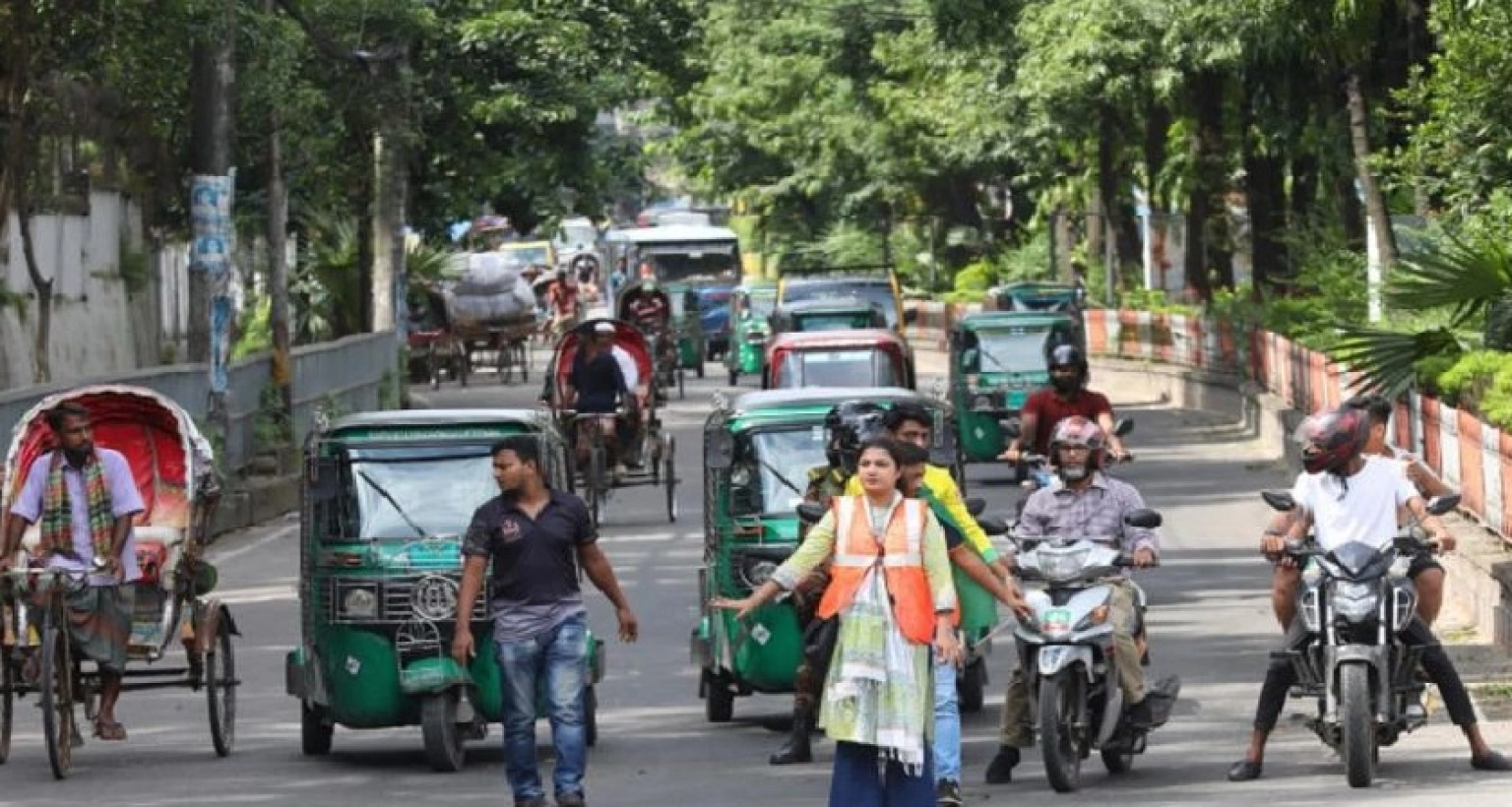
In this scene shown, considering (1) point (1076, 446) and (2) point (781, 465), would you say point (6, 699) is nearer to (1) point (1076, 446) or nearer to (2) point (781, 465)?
(2) point (781, 465)

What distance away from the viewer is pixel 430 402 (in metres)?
54.7

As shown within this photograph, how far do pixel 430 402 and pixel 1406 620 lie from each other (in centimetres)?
4133

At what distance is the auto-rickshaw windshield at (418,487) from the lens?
16.1 meters

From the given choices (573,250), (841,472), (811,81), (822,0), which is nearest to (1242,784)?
(841,472)

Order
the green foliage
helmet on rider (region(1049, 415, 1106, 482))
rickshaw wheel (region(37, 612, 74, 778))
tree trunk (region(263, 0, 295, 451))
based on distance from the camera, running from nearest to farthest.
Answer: helmet on rider (region(1049, 415, 1106, 482)), rickshaw wheel (region(37, 612, 74, 778)), the green foliage, tree trunk (region(263, 0, 295, 451))

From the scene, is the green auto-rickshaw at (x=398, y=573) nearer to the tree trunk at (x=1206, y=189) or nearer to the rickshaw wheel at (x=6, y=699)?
the rickshaw wheel at (x=6, y=699)

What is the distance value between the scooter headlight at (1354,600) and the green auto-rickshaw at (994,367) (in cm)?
2103

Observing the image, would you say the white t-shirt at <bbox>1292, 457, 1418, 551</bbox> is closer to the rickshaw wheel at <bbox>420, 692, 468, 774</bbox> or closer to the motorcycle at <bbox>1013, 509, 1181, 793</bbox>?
the motorcycle at <bbox>1013, 509, 1181, 793</bbox>

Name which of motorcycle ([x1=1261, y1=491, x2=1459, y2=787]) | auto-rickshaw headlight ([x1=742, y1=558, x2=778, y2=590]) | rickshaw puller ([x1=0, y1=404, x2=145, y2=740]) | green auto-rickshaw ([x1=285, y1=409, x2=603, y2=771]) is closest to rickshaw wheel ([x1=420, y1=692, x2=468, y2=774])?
green auto-rickshaw ([x1=285, y1=409, x2=603, y2=771])

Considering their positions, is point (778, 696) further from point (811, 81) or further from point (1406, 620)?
point (811, 81)

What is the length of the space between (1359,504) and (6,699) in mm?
6536

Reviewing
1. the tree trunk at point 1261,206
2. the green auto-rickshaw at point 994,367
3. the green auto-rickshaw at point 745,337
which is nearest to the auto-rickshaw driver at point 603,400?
the green auto-rickshaw at point 994,367

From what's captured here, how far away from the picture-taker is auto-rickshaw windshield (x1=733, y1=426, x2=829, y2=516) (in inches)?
683

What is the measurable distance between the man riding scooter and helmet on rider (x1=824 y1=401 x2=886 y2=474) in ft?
2.58
